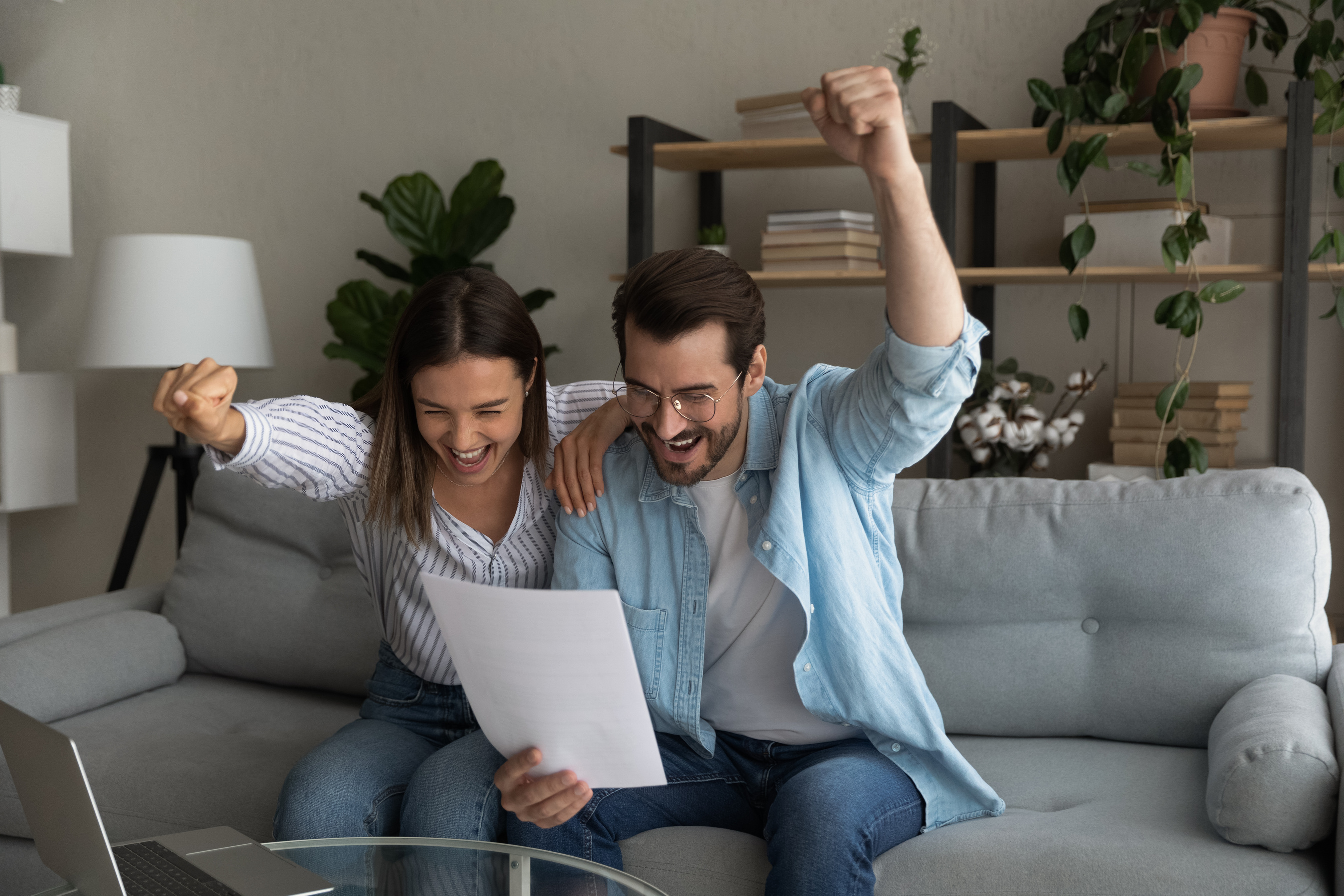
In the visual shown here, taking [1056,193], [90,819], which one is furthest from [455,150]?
[90,819]

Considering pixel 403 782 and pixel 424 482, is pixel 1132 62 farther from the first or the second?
pixel 403 782

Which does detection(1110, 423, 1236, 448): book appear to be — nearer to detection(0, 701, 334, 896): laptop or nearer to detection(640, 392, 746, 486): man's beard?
detection(640, 392, 746, 486): man's beard

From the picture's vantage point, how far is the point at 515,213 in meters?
3.26

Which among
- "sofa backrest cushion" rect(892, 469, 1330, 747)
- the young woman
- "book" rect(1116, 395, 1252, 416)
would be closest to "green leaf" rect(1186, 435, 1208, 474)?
"book" rect(1116, 395, 1252, 416)

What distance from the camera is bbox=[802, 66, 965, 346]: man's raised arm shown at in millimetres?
1145

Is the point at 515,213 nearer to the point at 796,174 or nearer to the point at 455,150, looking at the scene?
the point at 455,150

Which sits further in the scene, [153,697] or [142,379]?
[142,379]

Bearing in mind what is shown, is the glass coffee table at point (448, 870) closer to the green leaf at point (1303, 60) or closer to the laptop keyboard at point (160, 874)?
the laptop keyboard at point (160, 874)

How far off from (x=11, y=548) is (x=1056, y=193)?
3.57 metres

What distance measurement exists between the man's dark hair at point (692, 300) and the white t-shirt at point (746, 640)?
0.69ft

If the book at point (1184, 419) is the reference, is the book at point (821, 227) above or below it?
above

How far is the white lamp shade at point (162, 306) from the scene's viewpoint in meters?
2.89

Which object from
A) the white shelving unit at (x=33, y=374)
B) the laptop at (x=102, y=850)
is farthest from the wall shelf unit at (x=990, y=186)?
the white shelving unit at (x=33, y=374)

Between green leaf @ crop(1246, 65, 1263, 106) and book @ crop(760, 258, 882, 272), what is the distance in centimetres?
84
